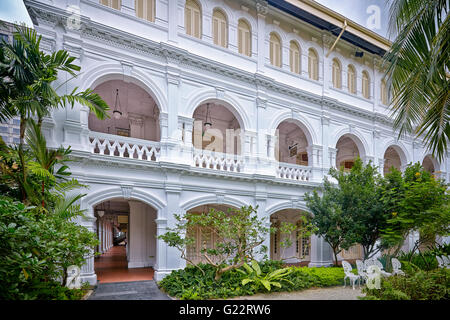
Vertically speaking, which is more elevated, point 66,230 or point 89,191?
point 89,191

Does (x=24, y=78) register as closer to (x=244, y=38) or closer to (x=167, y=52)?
(x=167, y=52)

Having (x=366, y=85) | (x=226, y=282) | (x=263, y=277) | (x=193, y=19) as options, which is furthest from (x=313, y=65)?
(x=226, y=282)

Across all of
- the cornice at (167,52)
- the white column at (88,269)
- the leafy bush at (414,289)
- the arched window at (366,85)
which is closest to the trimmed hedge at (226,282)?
the white column at (88,269)

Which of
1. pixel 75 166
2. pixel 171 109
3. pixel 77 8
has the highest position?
pixel 77 8

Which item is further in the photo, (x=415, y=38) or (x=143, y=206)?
(x=143, y=206)

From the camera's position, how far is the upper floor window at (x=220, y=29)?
493 inches

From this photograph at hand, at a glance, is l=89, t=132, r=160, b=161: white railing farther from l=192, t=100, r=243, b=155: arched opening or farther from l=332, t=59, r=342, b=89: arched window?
l=332, t=59, r=342, b=89: arched window

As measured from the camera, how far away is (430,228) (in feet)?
32.1

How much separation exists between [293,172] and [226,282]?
22.1 ft

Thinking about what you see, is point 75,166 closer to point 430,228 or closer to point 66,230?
point 66,230

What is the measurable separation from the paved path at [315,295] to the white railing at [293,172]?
5.36m

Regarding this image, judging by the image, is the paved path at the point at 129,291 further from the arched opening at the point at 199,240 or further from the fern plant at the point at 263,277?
the arched opening at the point at 199,240
